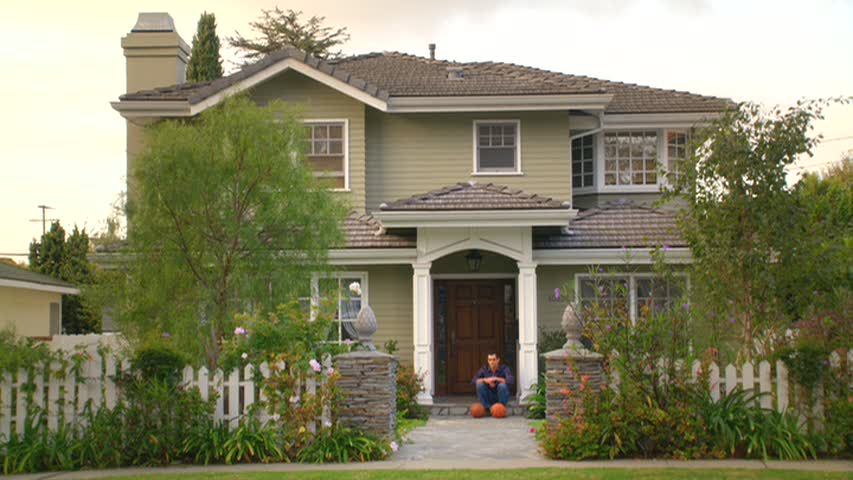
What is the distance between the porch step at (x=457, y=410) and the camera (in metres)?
16.3

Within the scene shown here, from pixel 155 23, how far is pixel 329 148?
5.69 m

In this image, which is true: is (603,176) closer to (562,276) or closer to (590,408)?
(562,276)

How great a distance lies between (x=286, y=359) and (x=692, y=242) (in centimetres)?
542

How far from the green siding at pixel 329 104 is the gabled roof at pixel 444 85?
19.7 inches

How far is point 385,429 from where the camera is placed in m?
11.4

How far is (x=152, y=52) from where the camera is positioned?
2208cm

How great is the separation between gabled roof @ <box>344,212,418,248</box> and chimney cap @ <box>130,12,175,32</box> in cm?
727

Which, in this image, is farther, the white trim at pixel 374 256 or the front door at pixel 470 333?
the front door at pixel 470 333

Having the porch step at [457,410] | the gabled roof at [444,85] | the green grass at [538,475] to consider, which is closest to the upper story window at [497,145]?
the gabled roof at [444,85]

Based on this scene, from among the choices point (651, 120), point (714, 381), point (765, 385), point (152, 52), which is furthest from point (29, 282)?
point (765, 385)

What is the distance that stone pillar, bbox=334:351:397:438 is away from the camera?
11.4 metres

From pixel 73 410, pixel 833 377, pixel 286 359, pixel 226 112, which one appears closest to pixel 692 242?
pixel 833 377

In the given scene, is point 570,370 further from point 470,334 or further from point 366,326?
point 470,334

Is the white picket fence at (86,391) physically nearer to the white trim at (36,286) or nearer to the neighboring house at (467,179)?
the neighboring house at (467,179)
